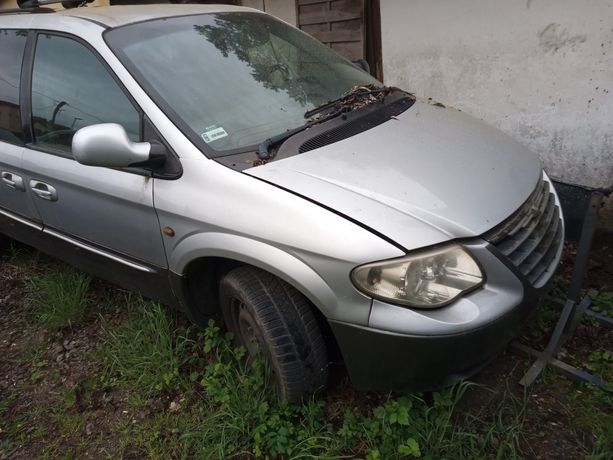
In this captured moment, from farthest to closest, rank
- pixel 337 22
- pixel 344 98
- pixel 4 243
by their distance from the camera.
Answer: pixel 337 22, pixel 4 243, pixel 344 98

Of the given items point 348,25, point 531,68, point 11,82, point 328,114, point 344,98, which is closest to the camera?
point 328,114

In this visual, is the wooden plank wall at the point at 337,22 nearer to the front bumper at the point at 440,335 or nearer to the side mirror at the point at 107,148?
the side mirror at the point at 107,148

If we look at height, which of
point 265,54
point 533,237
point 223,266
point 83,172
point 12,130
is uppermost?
point 265,54

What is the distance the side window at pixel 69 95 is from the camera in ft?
7.73

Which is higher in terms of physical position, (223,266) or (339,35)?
(339,35)

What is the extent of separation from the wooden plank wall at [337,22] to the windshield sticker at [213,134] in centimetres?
320

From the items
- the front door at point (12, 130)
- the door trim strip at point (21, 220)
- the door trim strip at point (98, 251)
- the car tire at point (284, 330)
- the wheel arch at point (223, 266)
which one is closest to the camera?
the wheel arch at point (223, 266)

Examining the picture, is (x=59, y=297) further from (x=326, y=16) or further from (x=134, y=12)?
(x=326, y=16)

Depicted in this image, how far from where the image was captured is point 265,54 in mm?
2693

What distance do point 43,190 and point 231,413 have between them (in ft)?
5.44

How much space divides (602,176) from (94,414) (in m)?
3.71

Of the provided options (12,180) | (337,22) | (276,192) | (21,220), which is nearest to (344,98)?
(276,192)

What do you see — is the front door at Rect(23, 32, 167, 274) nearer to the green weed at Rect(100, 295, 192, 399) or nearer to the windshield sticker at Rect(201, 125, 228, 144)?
the windshield sticker at Rect(201, 125, 228, 144)

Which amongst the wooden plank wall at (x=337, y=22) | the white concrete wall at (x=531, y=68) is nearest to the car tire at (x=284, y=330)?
the white concrete wall at (x=531, y=68)
